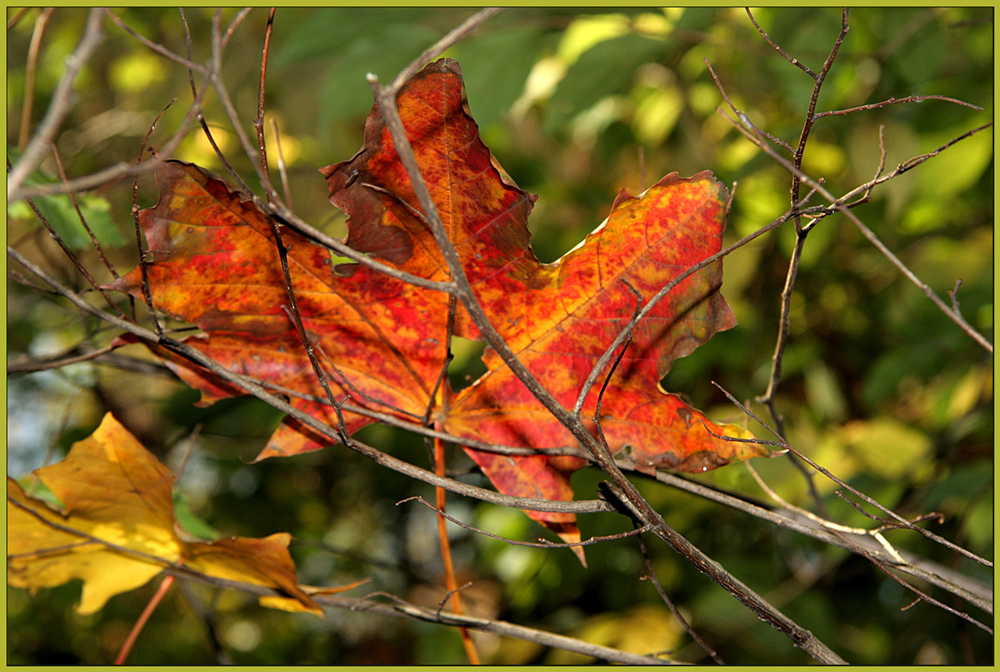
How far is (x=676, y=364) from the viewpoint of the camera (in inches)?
31.7

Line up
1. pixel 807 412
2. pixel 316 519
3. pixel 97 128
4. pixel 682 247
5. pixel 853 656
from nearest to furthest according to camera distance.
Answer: pixel 682 247
pixel 853 656
pixel 807 412
pixel 97 128
pixel 316 519

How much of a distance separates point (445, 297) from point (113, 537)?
A: 7.7 inches

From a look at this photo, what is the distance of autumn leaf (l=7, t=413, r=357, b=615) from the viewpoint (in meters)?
0.27

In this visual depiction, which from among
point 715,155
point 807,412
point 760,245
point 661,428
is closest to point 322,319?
point 661,428

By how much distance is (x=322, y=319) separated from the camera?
0.90 feet

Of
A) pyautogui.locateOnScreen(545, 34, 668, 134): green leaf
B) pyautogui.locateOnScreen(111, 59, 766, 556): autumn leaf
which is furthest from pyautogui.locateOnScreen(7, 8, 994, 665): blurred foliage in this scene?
pyautogui.locateOnScreen(111, 59, 766, 556): autumn leaf

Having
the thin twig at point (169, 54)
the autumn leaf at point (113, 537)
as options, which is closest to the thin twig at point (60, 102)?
the thin twig at point (169, 54)

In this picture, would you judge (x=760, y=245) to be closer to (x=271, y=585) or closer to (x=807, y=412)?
(x=807, y=412)

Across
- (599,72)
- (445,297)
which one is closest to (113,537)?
(445,297)

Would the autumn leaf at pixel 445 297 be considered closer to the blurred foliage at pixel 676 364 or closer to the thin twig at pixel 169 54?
the thin twig at pixel 169 54

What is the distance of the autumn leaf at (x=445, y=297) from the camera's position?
0.79 feet

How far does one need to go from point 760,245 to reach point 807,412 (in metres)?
0.24

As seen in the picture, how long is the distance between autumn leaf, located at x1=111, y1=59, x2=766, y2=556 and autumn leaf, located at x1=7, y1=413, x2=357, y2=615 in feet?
0.15

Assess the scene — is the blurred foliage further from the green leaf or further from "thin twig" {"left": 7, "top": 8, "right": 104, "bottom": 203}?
"thin twig" {"left": 7, "top": 8, "right": 104, "bottom": 203}
